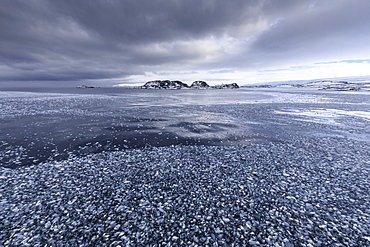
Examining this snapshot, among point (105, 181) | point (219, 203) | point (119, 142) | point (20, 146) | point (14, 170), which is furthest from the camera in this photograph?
point (119, 142)

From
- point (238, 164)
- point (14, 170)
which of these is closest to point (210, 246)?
point (238, 164)

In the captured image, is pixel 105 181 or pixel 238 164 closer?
pixel 105 181

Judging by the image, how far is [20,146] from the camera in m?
12.2

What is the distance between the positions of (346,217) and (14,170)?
1451cm

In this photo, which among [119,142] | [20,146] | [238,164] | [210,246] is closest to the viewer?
[210,246]

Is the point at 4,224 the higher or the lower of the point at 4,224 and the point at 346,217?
the higher

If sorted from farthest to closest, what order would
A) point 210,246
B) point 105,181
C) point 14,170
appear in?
point 14,170, point 105,181, point 210,246

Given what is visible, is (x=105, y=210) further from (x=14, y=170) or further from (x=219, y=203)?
(x=14, y=170)

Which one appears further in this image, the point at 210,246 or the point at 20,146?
the point at 20,146

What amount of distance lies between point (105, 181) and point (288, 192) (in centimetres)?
800

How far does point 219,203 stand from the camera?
6.57 m

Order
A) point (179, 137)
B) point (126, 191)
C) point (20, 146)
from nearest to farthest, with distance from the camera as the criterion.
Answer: point (126, 191)
point (20, 146)
point (179, 137)

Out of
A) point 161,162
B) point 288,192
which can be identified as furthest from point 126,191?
point 288,192

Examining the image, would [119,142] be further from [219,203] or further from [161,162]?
[219,203]
